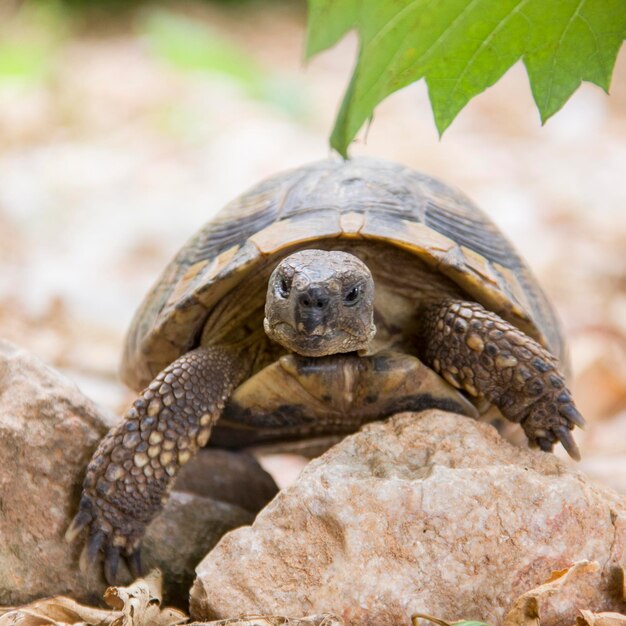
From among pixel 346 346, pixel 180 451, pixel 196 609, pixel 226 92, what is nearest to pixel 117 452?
pixel 180 451

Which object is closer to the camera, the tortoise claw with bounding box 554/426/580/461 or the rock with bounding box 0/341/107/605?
the rock with bounding box 0/341/107/605

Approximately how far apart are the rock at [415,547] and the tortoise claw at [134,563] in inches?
15.0

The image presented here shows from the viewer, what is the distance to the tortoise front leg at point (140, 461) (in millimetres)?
2260

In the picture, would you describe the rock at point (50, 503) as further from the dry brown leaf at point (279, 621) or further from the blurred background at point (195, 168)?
the blurred background at point (195, 168)

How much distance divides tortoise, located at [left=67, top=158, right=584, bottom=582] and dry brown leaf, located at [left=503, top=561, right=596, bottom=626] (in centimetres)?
56

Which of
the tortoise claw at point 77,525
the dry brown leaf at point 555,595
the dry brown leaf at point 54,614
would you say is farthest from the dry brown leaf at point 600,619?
the tortoise claw at point 77,525

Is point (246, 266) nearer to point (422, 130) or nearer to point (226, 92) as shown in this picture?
point (422, 130)

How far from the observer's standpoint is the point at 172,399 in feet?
7.88

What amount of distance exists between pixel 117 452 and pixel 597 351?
127 inches

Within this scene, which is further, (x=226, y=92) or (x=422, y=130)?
(x=226, y=92)

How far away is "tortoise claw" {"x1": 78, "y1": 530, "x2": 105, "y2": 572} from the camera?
2.23 metres

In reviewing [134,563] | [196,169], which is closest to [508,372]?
[134,563]

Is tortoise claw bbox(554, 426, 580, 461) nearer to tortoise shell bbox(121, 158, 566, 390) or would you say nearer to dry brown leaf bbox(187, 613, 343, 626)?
tortoise shell bbox(121, 158, 566, 390)

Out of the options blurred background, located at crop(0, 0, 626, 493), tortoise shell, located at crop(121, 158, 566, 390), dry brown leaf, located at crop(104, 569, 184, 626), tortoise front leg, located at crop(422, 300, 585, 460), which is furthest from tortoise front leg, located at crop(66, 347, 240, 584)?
blurred background, located at crop(0, 0, 626, 493)
